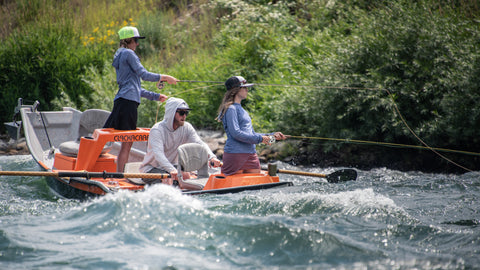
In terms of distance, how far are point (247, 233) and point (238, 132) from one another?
5.68 ft

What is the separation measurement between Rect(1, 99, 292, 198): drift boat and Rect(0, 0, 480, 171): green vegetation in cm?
144

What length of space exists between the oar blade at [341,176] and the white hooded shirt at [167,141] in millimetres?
1653

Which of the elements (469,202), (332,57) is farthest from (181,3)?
(469,202)

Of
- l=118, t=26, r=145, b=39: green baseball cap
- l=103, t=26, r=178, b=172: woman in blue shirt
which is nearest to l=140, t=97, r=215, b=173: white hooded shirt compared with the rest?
l=103, t=26, r=178, b=172: woman in blue shirt

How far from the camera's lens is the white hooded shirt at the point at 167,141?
6.79m

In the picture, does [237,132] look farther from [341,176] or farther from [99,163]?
[99,163]

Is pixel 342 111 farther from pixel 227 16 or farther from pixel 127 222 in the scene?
pixel 227 16

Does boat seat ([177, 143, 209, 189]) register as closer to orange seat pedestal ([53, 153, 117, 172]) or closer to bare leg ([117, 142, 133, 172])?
bare leg ([117, 142, 133, 172])

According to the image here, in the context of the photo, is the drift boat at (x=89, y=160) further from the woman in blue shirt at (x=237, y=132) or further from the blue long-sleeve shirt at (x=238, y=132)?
the blue long-sleeve shirt at (x=238, y=132)

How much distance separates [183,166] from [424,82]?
5054 mm

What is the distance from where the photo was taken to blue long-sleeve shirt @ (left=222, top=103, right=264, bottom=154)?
20.6 feet

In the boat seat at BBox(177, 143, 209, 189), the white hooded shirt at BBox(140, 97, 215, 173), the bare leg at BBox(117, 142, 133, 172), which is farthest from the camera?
the bare leg at BBox(117, 142, 133, 172)

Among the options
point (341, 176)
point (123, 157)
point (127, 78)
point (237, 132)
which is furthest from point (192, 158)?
point (341, 176)

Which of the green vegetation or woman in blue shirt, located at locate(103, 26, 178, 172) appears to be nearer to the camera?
woman in blue shirt, located at locate(103, 26, 178, 172)
